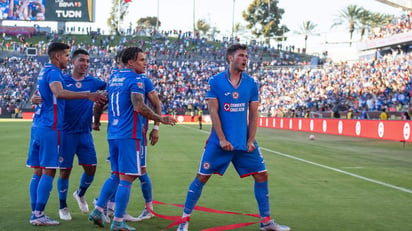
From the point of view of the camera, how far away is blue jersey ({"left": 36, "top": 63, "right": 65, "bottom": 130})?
718cm

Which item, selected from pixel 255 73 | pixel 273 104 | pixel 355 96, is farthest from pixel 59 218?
pixel 255 73

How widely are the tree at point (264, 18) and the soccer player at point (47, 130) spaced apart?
12252 centimetres

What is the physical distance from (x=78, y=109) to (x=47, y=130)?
66 centimetres

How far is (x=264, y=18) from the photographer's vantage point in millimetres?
129000

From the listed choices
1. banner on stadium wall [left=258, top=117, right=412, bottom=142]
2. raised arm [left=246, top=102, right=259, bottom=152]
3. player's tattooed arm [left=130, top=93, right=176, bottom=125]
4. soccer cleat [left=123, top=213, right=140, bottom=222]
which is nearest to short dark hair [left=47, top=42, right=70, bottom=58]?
player's tattooed arm [left=130, top=93, right=176, bottom=125]

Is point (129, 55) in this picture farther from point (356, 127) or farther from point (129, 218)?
point (356, 127)

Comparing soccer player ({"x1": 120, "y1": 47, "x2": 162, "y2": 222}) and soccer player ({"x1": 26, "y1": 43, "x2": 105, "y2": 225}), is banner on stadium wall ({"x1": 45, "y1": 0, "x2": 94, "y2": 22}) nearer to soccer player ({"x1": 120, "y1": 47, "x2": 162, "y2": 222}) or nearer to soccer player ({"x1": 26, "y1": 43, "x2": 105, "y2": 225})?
soccer player ({"x1": 26, "y1": 43, "x2": 105, "y2": 225})

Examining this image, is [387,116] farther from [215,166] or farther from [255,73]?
[255,73]

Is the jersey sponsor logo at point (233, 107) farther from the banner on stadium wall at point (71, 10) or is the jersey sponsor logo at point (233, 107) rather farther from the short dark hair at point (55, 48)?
the banner on stadium wall at point (71, 10)

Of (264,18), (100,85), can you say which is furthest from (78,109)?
(264,18)

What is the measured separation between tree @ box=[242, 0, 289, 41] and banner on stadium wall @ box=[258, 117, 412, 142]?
82.8m

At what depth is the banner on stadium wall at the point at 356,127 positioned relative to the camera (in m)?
24.2

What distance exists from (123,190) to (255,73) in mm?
68033

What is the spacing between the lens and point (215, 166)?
22.2 feet
